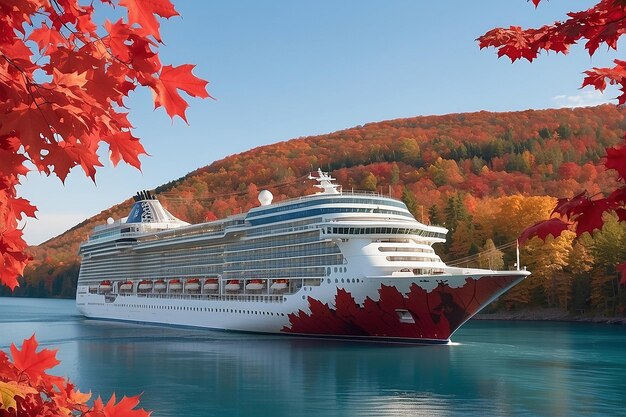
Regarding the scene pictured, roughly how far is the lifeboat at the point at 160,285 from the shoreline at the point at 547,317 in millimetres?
25720

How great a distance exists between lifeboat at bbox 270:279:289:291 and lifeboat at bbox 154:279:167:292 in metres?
13.0

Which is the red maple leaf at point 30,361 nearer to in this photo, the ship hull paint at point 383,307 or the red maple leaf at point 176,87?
the red maple leaf at point 176,87

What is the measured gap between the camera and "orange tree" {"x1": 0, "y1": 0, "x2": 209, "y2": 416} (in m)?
1.54

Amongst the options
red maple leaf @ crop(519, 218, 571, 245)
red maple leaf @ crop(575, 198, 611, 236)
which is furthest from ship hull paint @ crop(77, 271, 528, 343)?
red maple leaf @ crop(575, 198, 611, 236)

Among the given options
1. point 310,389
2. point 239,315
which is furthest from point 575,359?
point 239,315

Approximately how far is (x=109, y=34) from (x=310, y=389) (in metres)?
17.8

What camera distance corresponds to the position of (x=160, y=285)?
4469 centimetres

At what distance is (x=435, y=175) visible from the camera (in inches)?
3588

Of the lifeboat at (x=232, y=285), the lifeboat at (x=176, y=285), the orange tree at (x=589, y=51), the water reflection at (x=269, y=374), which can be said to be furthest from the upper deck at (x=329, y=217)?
the orange tree at (x=589, y=51)

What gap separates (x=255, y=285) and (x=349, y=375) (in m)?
15.0

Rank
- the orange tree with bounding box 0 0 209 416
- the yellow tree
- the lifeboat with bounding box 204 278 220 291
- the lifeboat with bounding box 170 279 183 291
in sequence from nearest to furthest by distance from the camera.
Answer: the orange tree with bounding box 0 0 209 416 → the lifeboat with bounding box 204 278 220 291 → the lifeboat with bounding box 170 279 183 291 → the yellow tree

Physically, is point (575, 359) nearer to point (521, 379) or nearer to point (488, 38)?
point (521, 379)

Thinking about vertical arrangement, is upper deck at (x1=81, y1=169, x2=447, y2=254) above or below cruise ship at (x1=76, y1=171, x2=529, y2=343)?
above

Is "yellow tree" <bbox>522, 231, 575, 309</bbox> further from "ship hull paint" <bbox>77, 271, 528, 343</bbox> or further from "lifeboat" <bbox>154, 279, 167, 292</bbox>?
"lifeboat" <bbox>154, 279, 167, 292</bbox>
